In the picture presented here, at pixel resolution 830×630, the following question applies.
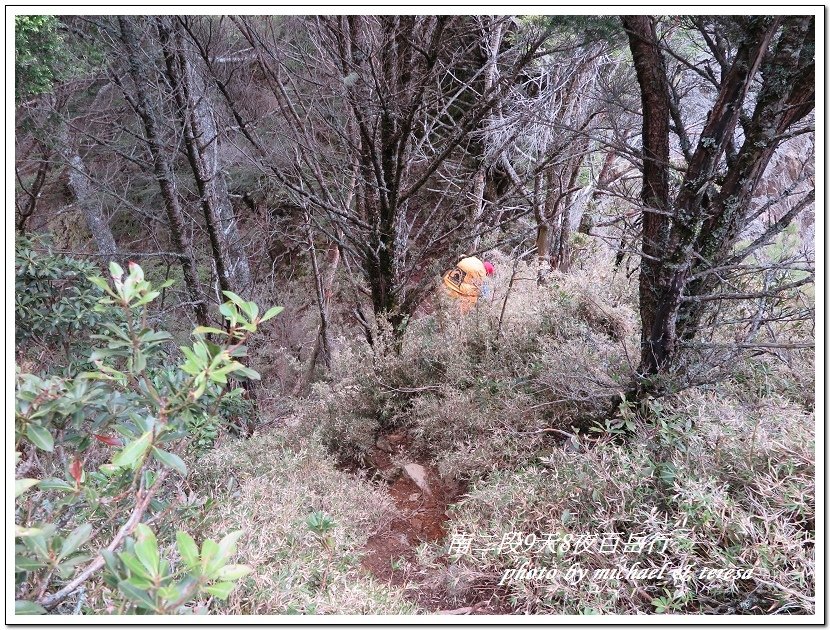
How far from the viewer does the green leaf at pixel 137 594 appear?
3.28 ft

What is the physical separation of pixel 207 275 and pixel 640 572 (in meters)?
7.68

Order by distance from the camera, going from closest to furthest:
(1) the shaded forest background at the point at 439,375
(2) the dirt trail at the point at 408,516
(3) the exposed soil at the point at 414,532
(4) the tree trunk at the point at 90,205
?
(1) the shaded forest background at the point at 439,375 → (3) the exposed soil at the point at 414,532 → (2) the dirt trail at the point at 408,516 → (4) the tree trunk at the point at 90,205

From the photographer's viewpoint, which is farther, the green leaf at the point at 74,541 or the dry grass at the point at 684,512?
the dry grass at the point at 684,512

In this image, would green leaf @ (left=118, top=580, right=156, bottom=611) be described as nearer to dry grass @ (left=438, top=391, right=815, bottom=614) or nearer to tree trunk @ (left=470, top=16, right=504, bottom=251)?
dry grass @ (left=438, top=391, right=815, bottom=614)

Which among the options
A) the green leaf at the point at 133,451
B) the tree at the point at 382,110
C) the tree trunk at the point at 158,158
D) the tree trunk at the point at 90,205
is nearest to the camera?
the green leaf at the point at 133,451

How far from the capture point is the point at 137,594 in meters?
1.01

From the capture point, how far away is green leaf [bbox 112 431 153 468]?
1105 millimetres

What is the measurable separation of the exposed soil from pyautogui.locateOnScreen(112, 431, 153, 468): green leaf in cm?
150

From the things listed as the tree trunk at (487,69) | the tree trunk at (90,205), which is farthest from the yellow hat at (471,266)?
the tree trunk at (90,205)

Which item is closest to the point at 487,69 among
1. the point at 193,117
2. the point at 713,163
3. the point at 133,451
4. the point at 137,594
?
the point at 193,117

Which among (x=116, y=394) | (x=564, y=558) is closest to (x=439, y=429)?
(x=564, y=558)

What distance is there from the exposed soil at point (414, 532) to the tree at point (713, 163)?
4.70ft

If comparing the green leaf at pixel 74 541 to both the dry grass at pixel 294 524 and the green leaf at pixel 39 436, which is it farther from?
the dry grass at pixel 294 524

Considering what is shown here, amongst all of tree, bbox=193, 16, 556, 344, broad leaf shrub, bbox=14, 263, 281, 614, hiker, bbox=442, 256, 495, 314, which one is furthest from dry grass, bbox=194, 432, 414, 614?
hiker, bbox=442, 256, 495, 314
